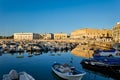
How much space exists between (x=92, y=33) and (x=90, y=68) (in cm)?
12019

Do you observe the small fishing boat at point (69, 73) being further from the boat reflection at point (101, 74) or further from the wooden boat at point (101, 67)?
the wooden boat at point (101, 67)

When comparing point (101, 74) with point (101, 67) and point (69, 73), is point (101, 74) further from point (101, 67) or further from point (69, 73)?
point (69, 73)

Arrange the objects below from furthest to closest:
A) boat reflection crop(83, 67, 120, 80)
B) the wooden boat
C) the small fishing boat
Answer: the wooden boat → boat reflection crop(83, 67, 120, 80) → the small fishing boat

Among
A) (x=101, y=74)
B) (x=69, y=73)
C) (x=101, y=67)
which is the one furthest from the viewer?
(x=101, y=67)

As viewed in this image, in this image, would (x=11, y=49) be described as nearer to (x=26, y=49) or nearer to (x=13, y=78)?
(x=26, y=49)

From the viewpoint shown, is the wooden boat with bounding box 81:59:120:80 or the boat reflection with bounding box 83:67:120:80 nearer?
the boat reflection with bounding box 83:67:120:80

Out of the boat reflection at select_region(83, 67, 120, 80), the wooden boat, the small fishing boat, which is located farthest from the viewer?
the wooden boat

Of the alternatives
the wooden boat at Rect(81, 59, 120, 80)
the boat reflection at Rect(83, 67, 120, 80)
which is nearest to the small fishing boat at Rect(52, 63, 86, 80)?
the boat reflection at Rect(83, 67, 120, 80)

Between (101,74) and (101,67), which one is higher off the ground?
(101,67)

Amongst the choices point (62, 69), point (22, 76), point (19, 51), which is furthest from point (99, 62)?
point (19, 51)

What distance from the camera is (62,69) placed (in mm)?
30578

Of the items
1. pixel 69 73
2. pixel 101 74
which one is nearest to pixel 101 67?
pixel 101 74

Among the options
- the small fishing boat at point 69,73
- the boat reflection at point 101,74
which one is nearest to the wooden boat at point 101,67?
the boat reflection at point 101,74

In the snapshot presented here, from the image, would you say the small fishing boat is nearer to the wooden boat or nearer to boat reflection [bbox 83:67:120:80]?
boat reflection [bbox 83:67:120:80]
